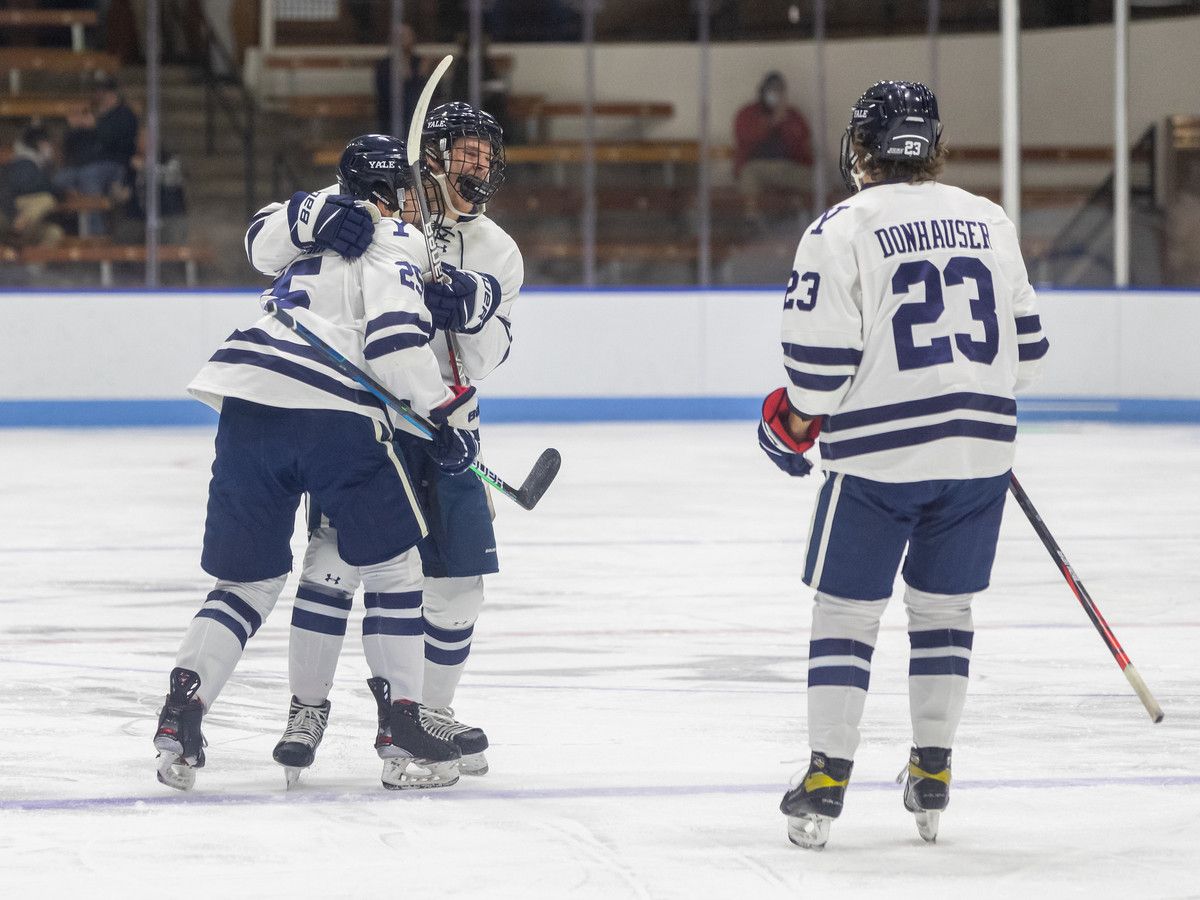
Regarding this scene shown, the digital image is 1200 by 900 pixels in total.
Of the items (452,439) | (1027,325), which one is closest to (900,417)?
(1027,325)

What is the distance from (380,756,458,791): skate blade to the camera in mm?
3154

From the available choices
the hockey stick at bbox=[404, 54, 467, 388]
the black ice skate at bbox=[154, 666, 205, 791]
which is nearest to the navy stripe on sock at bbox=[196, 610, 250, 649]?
the black ice skate at bbox=[154, 666, 205, 791]

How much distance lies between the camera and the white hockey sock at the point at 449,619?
3.30 metres

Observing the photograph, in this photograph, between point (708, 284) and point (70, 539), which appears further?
point (708, 284)

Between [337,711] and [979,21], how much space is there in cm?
895

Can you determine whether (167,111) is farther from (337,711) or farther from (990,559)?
(990,559)

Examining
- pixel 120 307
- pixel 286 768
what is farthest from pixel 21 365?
pixel 286 768

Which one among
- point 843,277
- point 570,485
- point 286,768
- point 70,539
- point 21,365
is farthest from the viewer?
point 21,365

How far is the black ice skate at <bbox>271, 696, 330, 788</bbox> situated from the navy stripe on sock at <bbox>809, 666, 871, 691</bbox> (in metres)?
0.87

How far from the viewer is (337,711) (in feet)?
12.2

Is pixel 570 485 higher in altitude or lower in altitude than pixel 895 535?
lower

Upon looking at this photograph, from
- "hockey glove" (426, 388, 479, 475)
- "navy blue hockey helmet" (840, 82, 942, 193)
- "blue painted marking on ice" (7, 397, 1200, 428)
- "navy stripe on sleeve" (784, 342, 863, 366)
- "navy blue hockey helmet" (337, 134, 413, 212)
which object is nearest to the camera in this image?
"navy stripe on sleeve" (784, 342, 863, 366)

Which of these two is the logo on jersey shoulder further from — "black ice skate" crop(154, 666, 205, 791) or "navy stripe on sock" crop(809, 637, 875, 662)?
"black ice skate" crop(154, 666, 205, 791)

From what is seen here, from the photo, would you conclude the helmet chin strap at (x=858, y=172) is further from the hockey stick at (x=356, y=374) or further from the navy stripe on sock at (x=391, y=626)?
the navy stripe on sock at (x=391, y=626)
